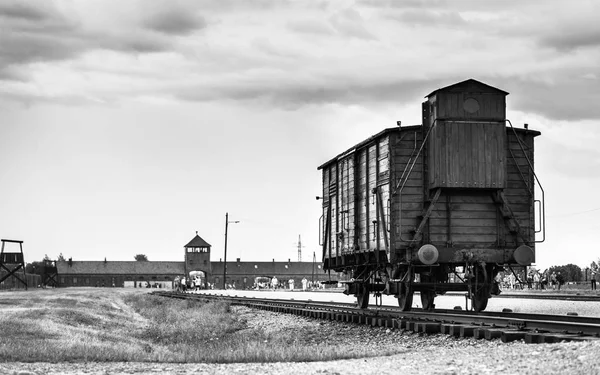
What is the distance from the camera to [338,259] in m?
27.4

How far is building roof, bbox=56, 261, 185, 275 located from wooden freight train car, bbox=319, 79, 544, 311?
145 m

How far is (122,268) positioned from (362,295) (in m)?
145

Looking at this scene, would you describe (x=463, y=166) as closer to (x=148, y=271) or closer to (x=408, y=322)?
(x=408, y=322)

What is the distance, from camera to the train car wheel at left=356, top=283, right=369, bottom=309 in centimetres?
2525

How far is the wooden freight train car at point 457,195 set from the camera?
851 inches

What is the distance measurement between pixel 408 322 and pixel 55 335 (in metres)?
7.48

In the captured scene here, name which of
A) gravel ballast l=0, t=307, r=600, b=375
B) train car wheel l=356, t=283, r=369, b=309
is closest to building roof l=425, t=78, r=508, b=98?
train car wheel l=356, t=283, r=369, b=309

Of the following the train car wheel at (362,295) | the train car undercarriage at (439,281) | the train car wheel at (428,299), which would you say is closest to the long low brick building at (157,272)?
the train car wheel at (362,295)

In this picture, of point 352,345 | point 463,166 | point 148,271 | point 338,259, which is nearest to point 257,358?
point 352,345

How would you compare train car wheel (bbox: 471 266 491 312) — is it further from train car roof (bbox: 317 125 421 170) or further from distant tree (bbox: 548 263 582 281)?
distant tree (bbox: 548 263 582 281)

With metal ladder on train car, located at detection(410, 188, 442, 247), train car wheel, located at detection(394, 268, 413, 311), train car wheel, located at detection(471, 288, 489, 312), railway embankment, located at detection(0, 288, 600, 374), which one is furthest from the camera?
train car wheel, located at detection(471, 288, 489, 312)

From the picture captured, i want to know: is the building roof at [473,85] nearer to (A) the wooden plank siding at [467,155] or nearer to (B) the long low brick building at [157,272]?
(A) the wooden plank siding at [467,155]

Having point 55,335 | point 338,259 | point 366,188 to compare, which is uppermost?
point 366,188

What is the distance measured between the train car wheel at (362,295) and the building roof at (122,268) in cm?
14075
